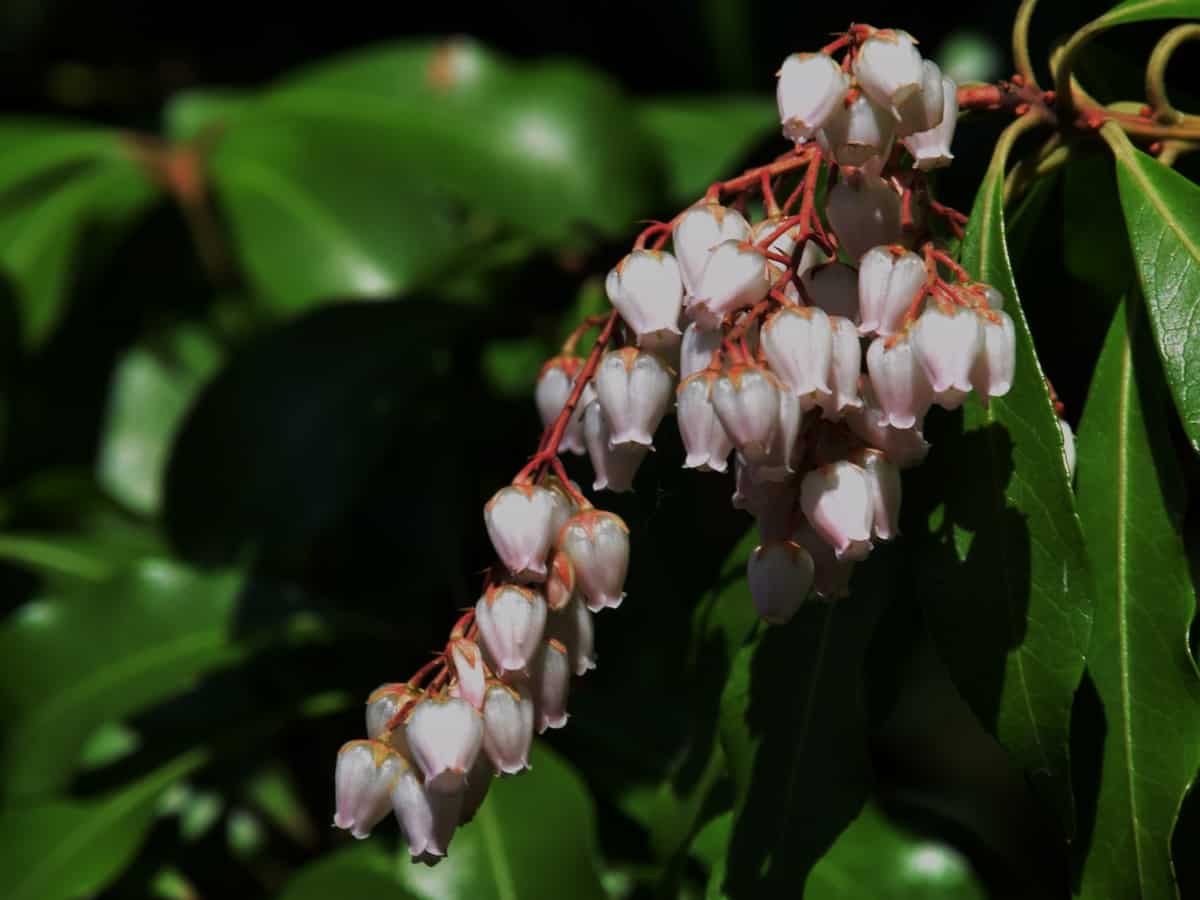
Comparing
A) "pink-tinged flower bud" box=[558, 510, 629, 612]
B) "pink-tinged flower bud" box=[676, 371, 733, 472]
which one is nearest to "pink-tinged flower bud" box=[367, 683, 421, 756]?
"pink-tinged flower bud" box=[558, 510, 629, 612]

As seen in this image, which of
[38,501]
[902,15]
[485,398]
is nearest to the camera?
[485,398]

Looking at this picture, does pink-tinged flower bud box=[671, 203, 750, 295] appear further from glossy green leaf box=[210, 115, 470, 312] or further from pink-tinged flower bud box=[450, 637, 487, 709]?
glossy green leaf box=[210, 115, 470, 312]

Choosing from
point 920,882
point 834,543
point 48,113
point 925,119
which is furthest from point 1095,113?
point 48,113

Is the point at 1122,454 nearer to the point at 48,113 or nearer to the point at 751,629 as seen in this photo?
the point at 751,629

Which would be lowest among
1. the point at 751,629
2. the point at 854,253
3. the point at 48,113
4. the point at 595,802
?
the point at 595,802

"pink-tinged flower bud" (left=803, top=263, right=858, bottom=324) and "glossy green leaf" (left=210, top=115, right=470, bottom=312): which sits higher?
"pink-tinged flower bud" (left=803, top=263, right=858, bottom=324)

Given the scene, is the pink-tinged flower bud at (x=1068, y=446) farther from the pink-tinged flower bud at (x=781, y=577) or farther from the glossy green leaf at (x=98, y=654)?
the glossy green leaf at (x=98, y=654)
